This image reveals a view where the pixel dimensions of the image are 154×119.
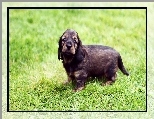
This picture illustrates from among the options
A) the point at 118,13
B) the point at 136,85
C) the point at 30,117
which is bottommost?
the point at 30,117

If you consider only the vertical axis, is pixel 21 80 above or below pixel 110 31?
below

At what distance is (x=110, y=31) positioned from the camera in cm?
330

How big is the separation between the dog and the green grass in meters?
0.05

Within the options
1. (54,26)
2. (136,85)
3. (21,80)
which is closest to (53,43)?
(54,26)

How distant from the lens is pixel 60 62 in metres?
Answer: 3.15

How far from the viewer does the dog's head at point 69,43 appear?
295 cm

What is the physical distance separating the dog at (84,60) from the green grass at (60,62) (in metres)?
0.05

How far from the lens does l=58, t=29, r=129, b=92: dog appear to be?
9.79ft

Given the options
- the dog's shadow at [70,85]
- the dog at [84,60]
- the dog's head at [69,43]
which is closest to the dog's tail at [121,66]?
the dog at [84,60]

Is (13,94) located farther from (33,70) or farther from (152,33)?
(152,33)

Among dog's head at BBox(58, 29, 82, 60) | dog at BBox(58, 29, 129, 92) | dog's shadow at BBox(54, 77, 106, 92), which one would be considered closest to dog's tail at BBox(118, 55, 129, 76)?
dog at BBox(58, 29, 129, 92)

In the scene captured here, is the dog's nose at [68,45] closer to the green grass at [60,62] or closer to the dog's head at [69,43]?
the dog's head at [69,43]

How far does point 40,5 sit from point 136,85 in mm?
820

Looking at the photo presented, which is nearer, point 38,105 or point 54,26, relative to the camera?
point 38,105
